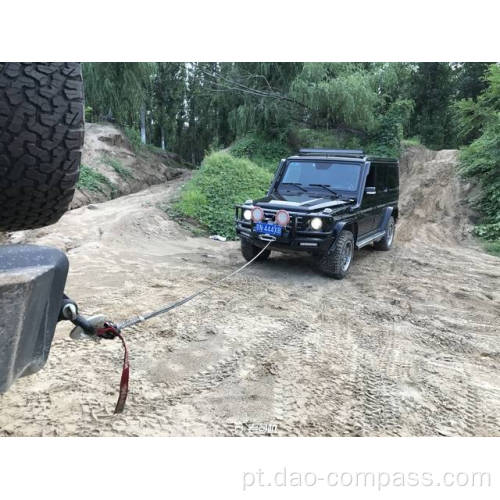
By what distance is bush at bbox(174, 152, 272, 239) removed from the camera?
8.59 m

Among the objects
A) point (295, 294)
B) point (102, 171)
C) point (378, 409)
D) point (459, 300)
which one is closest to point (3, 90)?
point (378, 409)

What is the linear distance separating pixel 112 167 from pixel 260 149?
500cm

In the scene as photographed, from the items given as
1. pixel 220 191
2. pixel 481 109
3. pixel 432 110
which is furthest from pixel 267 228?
pixel 432 110

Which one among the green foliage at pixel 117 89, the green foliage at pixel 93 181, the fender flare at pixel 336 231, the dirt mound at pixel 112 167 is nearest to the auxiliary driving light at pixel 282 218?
the fender flare at pixel 336 231

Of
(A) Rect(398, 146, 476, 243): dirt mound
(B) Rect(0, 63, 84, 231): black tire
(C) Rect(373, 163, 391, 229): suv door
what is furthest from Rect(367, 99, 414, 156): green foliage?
(B) Rect(0, 63, 84, 231): black tire

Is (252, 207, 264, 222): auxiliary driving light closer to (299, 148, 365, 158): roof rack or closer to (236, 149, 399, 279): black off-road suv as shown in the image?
(236, 149, 399, 279): black off-road suv

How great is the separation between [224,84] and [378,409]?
12.3 m

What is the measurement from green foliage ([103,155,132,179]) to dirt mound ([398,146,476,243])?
863cm

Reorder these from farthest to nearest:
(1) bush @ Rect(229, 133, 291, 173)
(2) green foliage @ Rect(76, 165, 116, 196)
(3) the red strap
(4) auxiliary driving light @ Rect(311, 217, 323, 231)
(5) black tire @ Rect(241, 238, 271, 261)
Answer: (1) bush @ Rect(229, 133, 291, 173), (2) green foliage @ Rect(76, 165, 116, 196), (5) black tire @ Rect(241, 238, 271, 261), (4) auxiliary driving light @ Rect(311, 217, 323, 231), (3) the red strap

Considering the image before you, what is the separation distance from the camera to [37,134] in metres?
1.40

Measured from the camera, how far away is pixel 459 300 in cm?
476

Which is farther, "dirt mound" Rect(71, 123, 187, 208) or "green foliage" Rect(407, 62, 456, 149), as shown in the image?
"green foliage" Rect(407, 62, 456, 149)

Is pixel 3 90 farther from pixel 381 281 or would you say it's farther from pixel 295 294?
pixel 381 281

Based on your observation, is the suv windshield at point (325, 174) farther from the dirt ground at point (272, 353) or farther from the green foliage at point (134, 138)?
the green foliage at point (134, 138)
